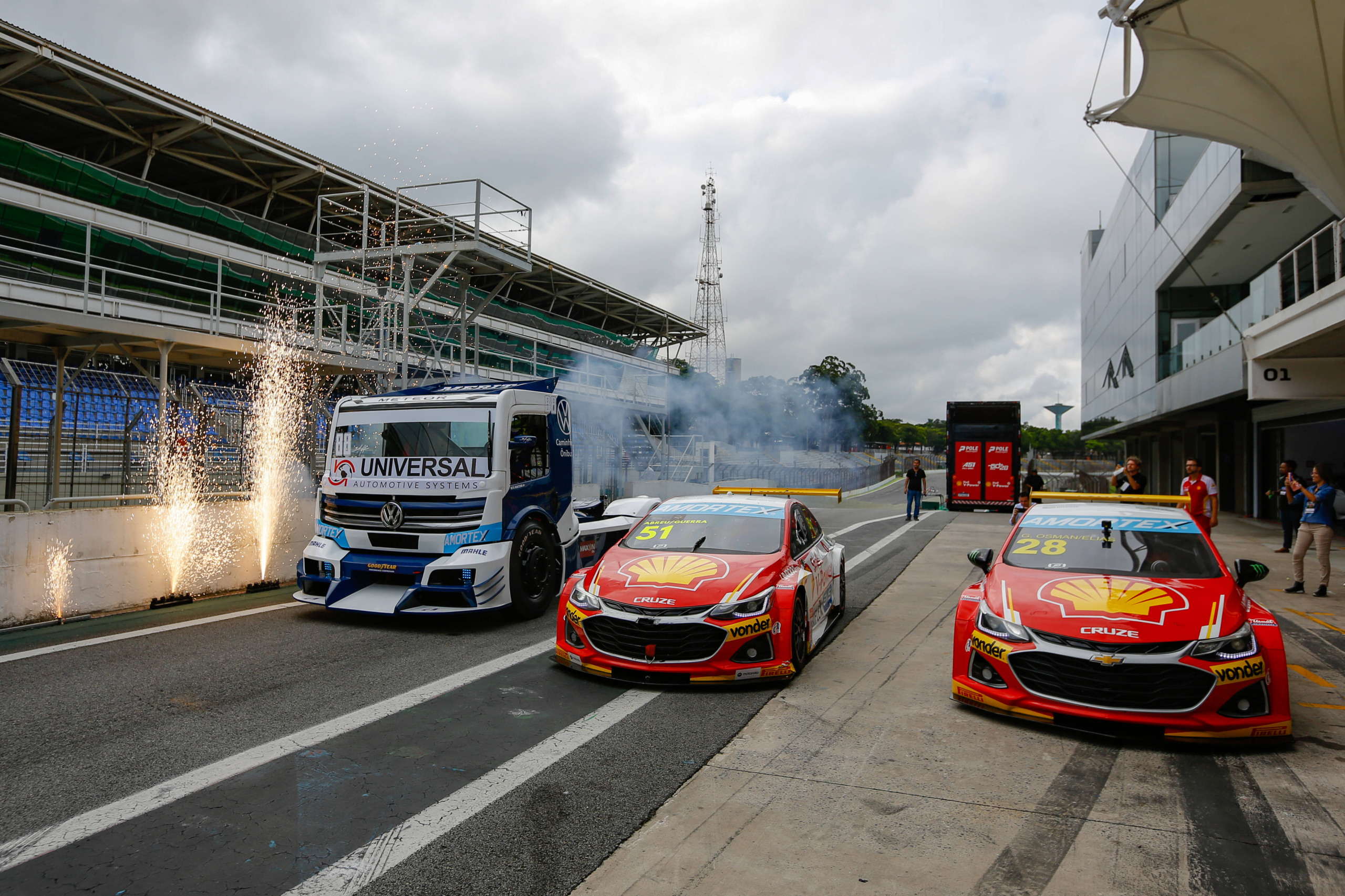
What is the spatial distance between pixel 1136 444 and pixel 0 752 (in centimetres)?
5403

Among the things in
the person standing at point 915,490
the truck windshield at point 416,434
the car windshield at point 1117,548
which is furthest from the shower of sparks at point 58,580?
the person standing at point 915,490

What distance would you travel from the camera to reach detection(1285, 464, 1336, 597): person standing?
31.9 feet

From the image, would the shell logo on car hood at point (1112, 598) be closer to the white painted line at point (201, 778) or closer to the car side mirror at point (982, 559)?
the car side mirror at point (982, 559)

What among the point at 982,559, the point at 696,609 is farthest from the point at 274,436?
the point at 982,559

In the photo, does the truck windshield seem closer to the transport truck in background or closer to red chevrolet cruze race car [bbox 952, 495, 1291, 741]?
red chevrolet cruze race car [bbox 952, 495, 1291, 741]

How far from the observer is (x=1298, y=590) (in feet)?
33.7

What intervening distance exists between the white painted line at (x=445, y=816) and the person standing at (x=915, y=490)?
17.3 meters

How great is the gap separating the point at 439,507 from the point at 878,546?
9712 millimetres

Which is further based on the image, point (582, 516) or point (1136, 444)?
point (1136, 444)

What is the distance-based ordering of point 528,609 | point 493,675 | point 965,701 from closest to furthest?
point 965,701 < point 493,675 < point 528,609

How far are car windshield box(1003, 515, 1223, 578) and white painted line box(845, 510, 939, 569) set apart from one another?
3.65 meters

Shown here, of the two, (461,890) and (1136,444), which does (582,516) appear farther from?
(1136,444)

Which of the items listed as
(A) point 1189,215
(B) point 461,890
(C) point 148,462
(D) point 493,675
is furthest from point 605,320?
(B) point 461,890

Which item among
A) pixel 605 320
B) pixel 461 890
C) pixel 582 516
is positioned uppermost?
pixel 605 320
